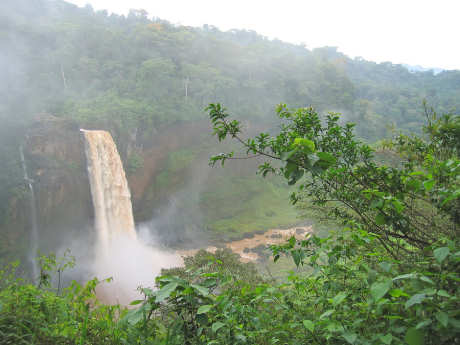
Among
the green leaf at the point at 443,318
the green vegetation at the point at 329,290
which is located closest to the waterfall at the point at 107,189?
the green vegetation at the point at 329,290

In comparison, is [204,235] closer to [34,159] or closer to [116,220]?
[116,220]

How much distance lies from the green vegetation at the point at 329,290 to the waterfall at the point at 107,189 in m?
11.7

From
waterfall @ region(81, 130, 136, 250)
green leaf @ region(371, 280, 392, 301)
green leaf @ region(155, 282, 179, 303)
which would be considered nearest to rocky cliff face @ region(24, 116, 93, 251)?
waterfall @ region(81, 130, 136, 250)

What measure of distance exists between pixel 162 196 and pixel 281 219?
7.12m

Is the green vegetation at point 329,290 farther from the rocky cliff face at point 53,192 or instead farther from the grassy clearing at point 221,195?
the grassy clearing at point 221,195

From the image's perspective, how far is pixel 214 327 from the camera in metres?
0.94

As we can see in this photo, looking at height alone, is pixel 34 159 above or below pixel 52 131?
below

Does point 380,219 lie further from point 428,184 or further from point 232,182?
point 232,182

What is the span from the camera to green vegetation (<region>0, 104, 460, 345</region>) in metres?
0.79

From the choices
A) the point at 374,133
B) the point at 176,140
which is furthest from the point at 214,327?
the point at 374,133

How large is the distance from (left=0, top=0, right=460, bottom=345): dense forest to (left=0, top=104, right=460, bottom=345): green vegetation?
0.03ft

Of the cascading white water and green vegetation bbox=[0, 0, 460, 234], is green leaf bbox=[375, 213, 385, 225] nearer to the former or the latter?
the cascading white water

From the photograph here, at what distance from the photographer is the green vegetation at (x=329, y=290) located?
79cm

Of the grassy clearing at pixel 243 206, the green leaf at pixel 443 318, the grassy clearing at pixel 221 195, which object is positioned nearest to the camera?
the green leaf at pixel 443 318
